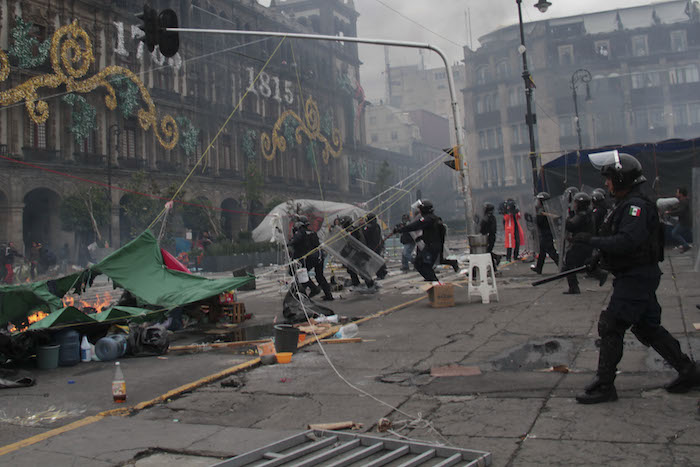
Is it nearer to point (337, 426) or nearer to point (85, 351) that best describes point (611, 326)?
point (337, 426)

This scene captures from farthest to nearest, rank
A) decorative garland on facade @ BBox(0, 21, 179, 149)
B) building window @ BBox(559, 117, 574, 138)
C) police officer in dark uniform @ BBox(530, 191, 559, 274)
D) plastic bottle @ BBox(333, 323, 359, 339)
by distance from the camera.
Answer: building window @ BBox(559, 117, 574, 138) < decorative garland on facade @ BBox(0, 21, 179, 149) < police officer in dark uniform @ BBox(530, 191, 559, 274) < plastic bottle @ BBox(333, 323, 359, 339)

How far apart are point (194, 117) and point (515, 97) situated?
41.4 meters

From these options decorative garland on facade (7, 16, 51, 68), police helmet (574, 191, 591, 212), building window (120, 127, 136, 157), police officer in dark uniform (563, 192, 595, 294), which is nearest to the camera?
police officer in dark uniform (563, 192, 595, 294)

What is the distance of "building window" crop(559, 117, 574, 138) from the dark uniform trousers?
2538 inches

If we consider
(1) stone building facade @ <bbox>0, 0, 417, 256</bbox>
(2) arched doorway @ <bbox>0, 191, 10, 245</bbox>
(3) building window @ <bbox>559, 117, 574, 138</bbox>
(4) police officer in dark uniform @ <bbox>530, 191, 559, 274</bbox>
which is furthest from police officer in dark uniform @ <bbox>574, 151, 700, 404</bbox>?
(3) building window @ <bbox>559, 117, 574, 138</bbox>

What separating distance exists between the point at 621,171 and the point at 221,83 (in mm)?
39345

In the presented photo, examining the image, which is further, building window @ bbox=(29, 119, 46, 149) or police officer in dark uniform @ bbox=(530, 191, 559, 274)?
building window @ bbox=(29, 119, 46, 149)

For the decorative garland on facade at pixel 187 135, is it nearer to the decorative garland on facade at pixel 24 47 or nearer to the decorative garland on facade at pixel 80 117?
the decorative garland on facade at pixel 80 117

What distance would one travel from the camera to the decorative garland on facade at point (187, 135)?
128 feet

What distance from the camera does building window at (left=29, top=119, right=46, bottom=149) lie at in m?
30.0

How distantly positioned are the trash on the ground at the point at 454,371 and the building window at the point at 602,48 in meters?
67.5

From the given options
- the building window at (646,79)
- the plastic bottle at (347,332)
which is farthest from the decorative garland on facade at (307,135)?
the plastic bottle at (347,332)

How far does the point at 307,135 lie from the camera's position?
52.8m

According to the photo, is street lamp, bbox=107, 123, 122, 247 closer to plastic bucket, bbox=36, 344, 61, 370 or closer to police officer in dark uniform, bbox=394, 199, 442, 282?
police officer in dark uniform, bbox=394, 199, 442, 282
